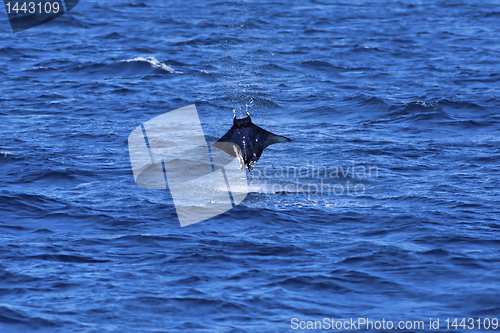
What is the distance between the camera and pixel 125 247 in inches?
508

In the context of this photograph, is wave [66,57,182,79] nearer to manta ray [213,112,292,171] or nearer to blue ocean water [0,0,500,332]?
blue ocean water [0,0,500,332]

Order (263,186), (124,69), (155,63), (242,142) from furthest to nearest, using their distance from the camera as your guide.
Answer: (155,63)
(124,69)
(263,186)
(242,142)

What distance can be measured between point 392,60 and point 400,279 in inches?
802

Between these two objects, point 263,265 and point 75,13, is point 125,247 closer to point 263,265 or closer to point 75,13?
point 263,265

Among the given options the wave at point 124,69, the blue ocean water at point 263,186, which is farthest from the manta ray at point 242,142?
the wave at point 124,69

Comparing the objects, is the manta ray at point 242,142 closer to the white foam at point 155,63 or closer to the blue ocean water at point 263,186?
the blue ocean water at point 263,186

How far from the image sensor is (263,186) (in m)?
16.5

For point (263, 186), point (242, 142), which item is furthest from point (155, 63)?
point (242, 142)

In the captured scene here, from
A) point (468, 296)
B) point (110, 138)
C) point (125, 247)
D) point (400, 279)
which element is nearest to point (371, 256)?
point (400, 279)

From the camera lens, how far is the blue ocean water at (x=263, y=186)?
11102 millimetres

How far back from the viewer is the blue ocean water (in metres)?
11.1

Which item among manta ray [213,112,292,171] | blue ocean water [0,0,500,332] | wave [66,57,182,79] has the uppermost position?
manta ray [213,112,292,171]

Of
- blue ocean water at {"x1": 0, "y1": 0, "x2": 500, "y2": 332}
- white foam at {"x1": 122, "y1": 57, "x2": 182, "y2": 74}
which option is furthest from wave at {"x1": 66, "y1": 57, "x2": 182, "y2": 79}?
blue ocean water at {"x1": 0, "y1": 0, "x2": 500, "y2": 332}

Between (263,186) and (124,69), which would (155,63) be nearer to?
(124,69)
